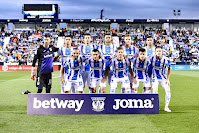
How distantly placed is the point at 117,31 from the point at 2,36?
21.0 meters

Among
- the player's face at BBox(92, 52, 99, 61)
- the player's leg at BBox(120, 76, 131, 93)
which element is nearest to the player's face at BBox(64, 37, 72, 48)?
the player's face at BBox(92, 52, 99, 61)

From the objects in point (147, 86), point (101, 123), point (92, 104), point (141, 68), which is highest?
point (141, 68)

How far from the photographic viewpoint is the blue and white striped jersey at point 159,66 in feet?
28.2

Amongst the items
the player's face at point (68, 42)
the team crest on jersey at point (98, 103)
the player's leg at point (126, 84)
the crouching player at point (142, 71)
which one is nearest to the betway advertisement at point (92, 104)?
the team crest on jersey at point (98, 103)

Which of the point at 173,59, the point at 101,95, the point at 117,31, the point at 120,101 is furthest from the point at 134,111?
the point at 117,31

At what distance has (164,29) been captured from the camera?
182 feet

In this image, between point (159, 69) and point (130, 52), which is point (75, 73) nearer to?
point (130, 52)

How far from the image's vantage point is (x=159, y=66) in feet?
28.2

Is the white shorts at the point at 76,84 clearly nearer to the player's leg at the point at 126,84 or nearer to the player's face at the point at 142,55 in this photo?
the player's leg at the point at 126,84

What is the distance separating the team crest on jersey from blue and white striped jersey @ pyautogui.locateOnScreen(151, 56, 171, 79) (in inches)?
78.8

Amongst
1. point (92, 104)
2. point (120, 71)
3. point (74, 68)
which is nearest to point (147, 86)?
point (120, 71)

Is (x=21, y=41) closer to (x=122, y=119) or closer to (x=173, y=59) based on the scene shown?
(x=173, y=59)

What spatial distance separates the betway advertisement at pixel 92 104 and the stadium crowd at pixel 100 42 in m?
32.4

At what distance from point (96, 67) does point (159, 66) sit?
1.93 m
